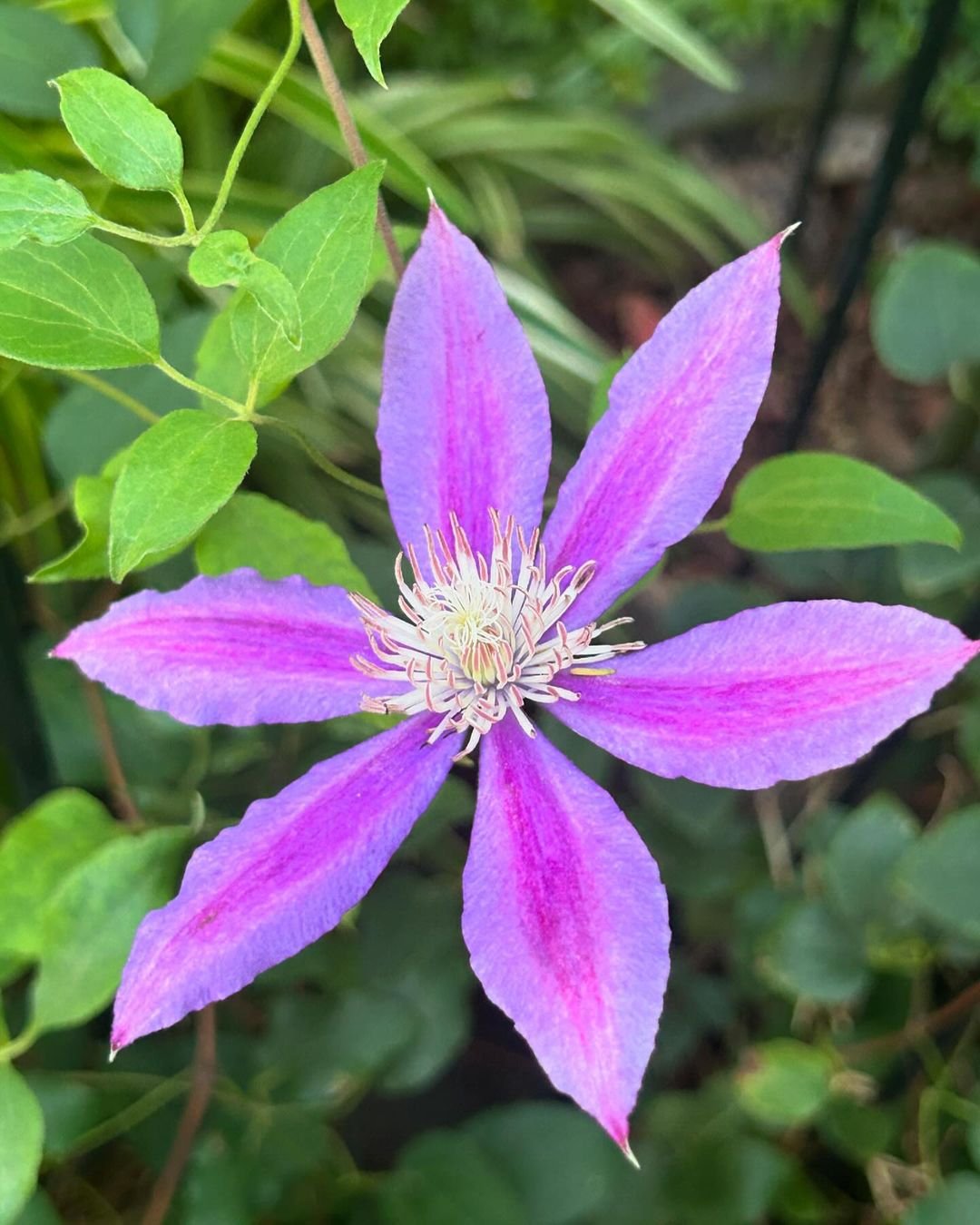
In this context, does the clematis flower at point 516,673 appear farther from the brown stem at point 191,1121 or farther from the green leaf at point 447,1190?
the green leaf at point 447,1190

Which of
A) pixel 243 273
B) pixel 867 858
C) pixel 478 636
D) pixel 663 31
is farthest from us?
pixel 663 31

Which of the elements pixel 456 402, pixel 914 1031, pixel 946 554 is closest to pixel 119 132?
pixel 456 402

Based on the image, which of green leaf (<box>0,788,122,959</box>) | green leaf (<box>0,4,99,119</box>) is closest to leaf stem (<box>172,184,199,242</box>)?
green leaf (<box>0,4,99,119</box>)

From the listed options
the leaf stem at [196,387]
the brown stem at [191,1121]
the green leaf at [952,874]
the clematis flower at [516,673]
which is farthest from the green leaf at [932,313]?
the brown stem at [191,1121]

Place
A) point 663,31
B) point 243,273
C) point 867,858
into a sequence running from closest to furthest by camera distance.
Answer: point 243,273 < point 867,858 < point 663,31

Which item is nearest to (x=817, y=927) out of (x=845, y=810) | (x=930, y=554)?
(x=845, y=810)

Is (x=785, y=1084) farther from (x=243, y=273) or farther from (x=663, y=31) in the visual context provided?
(x=663, y=31)

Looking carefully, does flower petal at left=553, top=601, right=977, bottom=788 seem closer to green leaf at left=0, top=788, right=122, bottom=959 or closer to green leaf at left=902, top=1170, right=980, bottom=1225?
green leaf at left=0, top=788, right=122, bottom=959

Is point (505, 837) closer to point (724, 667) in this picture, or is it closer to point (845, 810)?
point (724, 667)
